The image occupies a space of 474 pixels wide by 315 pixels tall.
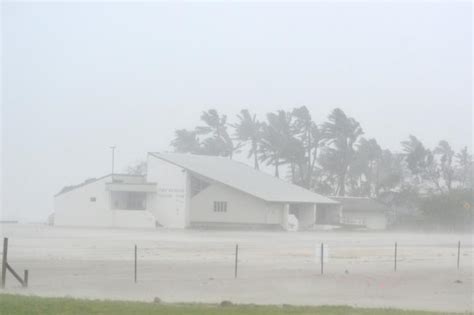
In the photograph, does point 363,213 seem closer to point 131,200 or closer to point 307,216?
point 307,216

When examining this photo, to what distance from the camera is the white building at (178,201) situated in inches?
2906

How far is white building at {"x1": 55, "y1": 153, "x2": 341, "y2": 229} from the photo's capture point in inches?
2906

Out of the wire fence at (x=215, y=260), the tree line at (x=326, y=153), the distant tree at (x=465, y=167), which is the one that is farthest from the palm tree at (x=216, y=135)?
the wire fence at (x=215, y=260)

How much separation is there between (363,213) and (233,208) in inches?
749

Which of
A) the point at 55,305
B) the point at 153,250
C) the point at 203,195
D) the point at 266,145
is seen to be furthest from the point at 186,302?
the point at 266,145

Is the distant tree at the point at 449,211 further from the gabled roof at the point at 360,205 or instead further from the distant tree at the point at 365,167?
the distant tree at the point at 365,167

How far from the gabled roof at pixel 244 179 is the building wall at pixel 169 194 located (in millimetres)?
795

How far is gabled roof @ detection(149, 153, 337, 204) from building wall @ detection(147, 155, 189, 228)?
0.80 meters

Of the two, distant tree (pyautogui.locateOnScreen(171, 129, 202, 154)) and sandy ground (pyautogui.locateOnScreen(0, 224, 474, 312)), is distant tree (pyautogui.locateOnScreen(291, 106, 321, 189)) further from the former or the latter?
sandy ground (pyautogui.locateOnScreen(0, 224, 474, 312))

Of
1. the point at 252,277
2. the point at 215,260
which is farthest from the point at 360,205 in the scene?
the point at 252,277

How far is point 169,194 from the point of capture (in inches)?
2963

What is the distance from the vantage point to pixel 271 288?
20922 mm

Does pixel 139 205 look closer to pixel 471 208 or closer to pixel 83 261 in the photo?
pixel 471 208

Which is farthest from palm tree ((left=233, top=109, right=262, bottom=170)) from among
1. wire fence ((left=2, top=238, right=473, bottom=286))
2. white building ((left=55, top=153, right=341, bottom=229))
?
wire fence ((left=2, top=238, right=473, bottom=286))
